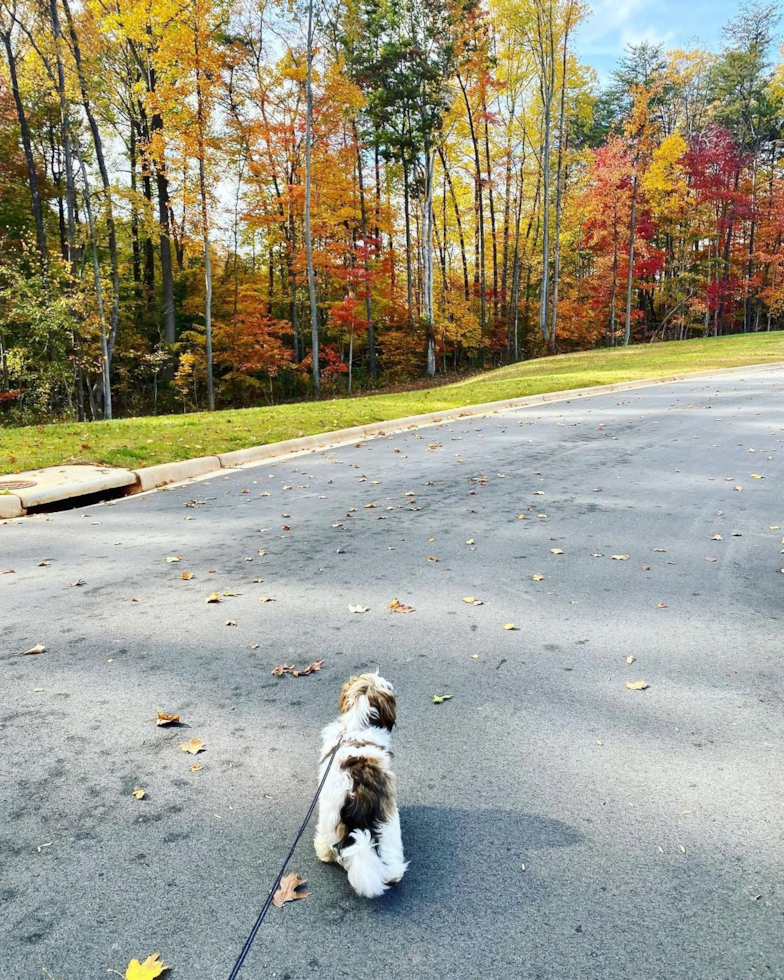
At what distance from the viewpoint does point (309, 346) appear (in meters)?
31.0

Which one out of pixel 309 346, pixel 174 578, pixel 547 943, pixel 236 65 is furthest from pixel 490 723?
pixel 309 346

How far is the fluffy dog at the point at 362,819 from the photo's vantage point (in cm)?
202

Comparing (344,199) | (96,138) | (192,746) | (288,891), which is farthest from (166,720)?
(344,199)

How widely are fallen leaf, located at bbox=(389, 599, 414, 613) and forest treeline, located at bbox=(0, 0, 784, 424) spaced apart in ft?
56.5

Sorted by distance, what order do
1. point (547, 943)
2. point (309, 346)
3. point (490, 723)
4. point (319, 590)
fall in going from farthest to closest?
point (309, 346) < point (319, 590) < point (490, 723) < point (547, 943)

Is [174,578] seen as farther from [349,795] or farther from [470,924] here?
[470,924]

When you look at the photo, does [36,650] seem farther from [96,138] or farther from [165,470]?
[96,138]

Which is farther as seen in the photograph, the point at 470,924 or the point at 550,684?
the point at 550,684

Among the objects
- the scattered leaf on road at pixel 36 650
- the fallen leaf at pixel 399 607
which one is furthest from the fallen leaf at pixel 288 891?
the scattered leaf on road at pixel 36 650

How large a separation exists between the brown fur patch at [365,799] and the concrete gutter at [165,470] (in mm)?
6273

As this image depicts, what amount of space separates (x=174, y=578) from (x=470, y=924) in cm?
348

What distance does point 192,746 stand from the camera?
9.15 feet

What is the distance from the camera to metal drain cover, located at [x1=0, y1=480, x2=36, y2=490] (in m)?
7.43

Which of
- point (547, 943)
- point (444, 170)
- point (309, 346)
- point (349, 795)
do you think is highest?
point (444, 170)
